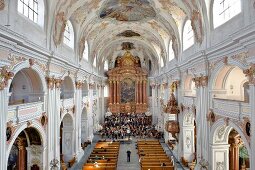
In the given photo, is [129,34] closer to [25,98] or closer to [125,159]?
[125,159]

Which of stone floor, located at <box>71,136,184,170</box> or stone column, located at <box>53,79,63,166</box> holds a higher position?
stone column, located at <box>53,79,63,166</box>

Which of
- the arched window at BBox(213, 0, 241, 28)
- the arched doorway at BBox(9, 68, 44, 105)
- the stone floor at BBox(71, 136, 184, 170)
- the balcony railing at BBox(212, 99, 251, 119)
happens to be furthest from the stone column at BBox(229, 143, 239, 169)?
the arched doorway at BBox(9, 68, 44, 105)

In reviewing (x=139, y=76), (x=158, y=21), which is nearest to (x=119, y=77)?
(x=139, y=76)

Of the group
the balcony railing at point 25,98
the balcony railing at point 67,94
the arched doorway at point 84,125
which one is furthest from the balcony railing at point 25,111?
the arched doorway at point 84,125

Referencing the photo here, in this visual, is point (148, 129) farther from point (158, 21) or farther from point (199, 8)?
point (199, 8)

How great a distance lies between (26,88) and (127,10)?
10.7 meters

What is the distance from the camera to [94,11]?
17.9 m

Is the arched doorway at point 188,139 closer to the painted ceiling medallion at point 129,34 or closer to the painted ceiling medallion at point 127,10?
the painted ceiling medallion at point 127,10

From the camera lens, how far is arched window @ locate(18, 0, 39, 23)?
412 inches

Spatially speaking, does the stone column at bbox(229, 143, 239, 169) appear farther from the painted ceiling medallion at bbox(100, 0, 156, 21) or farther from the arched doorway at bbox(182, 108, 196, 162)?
the painted ceiling medallion at bbox(100, 0, 156, 21)

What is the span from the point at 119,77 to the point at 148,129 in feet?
32.4

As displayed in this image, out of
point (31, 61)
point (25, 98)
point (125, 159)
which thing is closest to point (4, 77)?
point (31, 61)

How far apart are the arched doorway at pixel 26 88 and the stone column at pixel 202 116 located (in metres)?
8.22

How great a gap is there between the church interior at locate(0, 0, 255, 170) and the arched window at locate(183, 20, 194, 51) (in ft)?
0.22
